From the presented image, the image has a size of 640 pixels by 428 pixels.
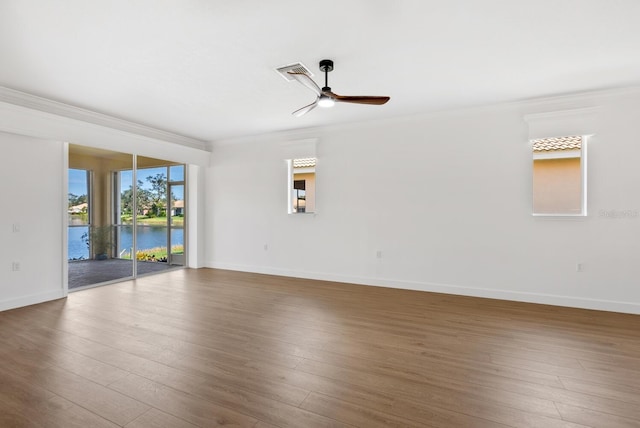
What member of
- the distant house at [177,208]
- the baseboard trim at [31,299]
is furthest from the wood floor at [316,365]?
the distant house at [177,208]

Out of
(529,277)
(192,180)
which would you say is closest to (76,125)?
(192,180)

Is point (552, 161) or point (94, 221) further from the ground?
point (552, 161)

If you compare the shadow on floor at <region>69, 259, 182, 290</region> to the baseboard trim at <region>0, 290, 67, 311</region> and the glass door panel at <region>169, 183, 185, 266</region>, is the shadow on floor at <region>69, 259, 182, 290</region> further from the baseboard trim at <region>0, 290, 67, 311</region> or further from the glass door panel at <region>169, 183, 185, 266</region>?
the glass door panel at <region>169, 183, 185, 266</region>

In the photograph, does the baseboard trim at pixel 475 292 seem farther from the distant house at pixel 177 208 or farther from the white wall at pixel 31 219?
the white wall at pixel 31 219

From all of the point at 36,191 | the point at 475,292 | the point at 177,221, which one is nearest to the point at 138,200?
the point at 177,221

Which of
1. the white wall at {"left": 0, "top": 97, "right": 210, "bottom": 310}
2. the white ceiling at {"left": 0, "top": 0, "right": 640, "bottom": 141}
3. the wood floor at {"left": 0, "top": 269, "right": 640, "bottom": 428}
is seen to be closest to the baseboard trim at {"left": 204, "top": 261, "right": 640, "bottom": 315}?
the wood floor at {"left": 0, "top": 269, "right": 640, "bottom": 428}

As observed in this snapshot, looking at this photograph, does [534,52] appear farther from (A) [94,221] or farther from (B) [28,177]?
(A) [94,221]

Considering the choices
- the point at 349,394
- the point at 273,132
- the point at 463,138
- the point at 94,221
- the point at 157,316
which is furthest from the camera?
the point at 273,132

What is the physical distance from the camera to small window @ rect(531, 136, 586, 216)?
3998 mm

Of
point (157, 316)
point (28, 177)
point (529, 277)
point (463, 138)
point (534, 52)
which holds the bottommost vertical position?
point (157, 316)

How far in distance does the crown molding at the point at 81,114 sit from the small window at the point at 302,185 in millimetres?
2319

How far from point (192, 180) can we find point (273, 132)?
7.14 ft

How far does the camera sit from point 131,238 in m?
5.53

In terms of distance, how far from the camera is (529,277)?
410cm
